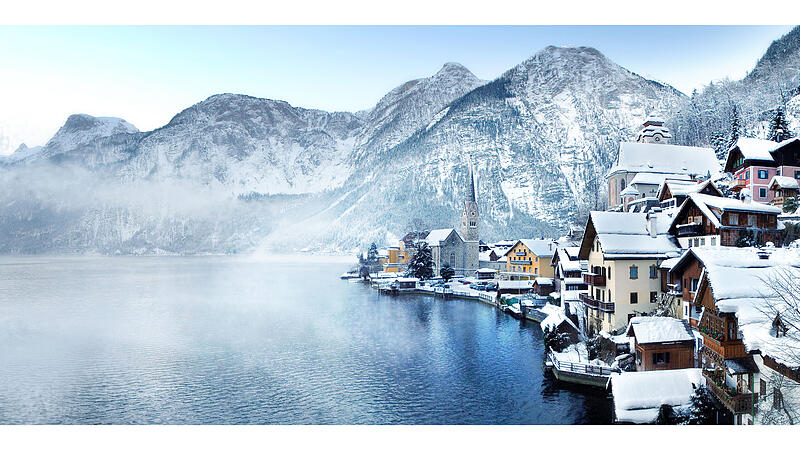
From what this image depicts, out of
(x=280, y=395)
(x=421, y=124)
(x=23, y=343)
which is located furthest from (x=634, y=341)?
(x=421, y=124)

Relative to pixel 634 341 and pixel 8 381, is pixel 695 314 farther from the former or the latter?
pixel 8 381

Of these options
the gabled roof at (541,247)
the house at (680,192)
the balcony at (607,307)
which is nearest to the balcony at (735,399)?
the balcony at (607,307)

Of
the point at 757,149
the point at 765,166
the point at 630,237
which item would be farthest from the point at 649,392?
the point at 757,149

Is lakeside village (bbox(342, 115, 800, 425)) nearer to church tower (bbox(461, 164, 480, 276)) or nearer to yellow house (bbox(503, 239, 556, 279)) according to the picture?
yellow house (bbox(503, 239, 556, 279))

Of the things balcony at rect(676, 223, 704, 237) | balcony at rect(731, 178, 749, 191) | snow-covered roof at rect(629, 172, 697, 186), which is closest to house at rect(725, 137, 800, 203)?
balcony at rect(731, 178, 749, 191)

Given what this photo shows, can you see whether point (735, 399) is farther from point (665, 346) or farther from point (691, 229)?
point (691, 229)

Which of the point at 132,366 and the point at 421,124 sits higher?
the point at 421,124

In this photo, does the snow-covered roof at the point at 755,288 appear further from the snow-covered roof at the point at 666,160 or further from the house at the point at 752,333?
the snow-covered roof at the point at 666,160
